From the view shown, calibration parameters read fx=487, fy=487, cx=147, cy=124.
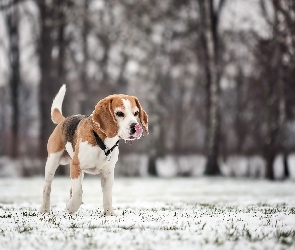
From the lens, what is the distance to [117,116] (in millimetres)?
5996

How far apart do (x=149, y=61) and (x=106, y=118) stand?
17358 millimetres

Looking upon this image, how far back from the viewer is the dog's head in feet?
19.3

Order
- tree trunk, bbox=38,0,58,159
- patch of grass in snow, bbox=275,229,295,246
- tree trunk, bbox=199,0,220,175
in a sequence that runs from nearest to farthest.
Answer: patch of grass in snow, bbox=275,229,295,246 → tree trunk, bbox=199,0,220,175 → tree trunk, bbox=38,0,58,159

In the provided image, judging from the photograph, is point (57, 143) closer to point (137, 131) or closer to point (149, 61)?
point (137, 131)

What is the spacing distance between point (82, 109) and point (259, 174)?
409 inches

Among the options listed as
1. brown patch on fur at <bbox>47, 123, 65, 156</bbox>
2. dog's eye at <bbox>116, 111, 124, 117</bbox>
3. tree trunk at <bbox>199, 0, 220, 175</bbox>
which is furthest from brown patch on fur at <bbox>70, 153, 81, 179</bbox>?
tree trunk at <bbox>199, 0, 220, 175</bbox>

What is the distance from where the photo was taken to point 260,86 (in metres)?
22.1

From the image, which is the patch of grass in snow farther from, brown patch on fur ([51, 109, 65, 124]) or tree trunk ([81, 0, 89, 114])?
tree trunk ([81, 0, 89, 114])

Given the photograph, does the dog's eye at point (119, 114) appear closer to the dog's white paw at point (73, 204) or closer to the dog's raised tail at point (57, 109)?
the dog's white paw at point (73, 204)

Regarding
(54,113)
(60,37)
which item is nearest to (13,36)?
(60,37)

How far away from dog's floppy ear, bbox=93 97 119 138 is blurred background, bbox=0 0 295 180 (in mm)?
14178

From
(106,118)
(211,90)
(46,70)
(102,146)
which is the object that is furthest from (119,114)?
(46,70)

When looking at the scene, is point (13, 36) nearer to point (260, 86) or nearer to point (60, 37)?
point (60, 37)

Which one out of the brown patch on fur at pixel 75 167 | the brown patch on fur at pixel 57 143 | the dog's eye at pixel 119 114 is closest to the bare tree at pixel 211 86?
the brown patch on fur at pixel 57 143
